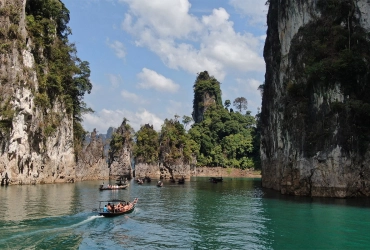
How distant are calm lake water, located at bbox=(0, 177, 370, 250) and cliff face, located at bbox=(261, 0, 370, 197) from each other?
3.58m

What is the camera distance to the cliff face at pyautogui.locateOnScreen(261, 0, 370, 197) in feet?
109

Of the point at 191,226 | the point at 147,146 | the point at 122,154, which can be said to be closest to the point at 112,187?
the point at 191,226

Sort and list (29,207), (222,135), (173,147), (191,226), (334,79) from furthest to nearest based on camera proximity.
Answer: (222,135)
(173,147)
(334,79)
(29,207)
(191,226)

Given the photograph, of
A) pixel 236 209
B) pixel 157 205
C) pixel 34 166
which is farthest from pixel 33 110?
pixel 236 209

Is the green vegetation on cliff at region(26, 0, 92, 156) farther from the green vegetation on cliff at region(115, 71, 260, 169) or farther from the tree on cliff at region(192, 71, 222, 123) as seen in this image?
the tree on cliff at region(192, 71, 222, 123)

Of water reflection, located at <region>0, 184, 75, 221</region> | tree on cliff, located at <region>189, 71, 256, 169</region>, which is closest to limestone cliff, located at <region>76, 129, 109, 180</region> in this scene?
tree on cliff, located at <region>189, 71, 256, 169</region>

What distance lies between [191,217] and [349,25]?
23.6m

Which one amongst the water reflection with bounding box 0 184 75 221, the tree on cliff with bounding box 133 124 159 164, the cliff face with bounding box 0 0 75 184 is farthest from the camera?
the tree on cliff with bounding box 133 124 159 164

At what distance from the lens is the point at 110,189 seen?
48.9m

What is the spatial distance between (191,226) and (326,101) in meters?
19.2

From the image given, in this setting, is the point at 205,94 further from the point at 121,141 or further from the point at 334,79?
the point at 334,79

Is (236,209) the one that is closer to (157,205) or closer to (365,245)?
(157,205)

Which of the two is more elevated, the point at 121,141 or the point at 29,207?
the point at 121,141

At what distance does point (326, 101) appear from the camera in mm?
34469
